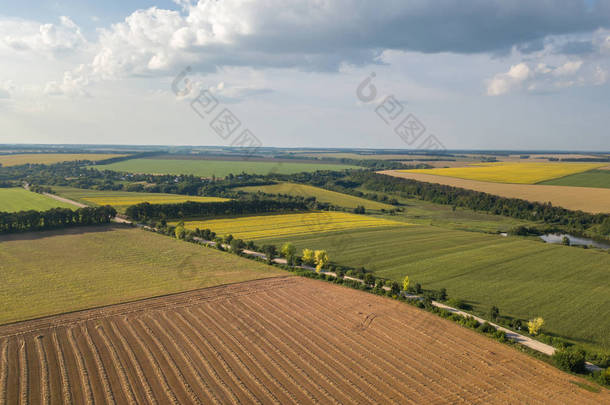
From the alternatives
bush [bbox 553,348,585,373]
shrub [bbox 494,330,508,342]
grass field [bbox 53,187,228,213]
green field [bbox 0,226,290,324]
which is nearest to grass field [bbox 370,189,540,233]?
shrub [bbox 494,330,508,342]

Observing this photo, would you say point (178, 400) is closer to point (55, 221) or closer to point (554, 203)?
point (55, 221)

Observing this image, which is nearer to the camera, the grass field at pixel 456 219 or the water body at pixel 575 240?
the water body at pixel 575 240

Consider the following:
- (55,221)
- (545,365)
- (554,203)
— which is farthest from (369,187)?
(545,365)

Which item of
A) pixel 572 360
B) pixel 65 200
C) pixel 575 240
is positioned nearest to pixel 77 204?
pixel 65 200

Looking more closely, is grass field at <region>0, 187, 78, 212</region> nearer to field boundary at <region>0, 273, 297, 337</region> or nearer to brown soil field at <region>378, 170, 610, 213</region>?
field boundary at <region>0, 273, 297, 337</region>

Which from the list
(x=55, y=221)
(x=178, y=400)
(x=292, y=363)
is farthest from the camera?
(x=55, y=221)

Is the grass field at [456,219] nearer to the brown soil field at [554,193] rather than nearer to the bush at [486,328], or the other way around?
the brown soil field at [554,193]

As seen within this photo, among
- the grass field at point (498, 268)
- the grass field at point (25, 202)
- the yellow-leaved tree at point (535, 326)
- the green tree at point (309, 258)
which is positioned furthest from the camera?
the grass field at point (25, 202)

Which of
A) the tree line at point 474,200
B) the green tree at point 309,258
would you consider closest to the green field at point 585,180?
the tree line at point 474,200
